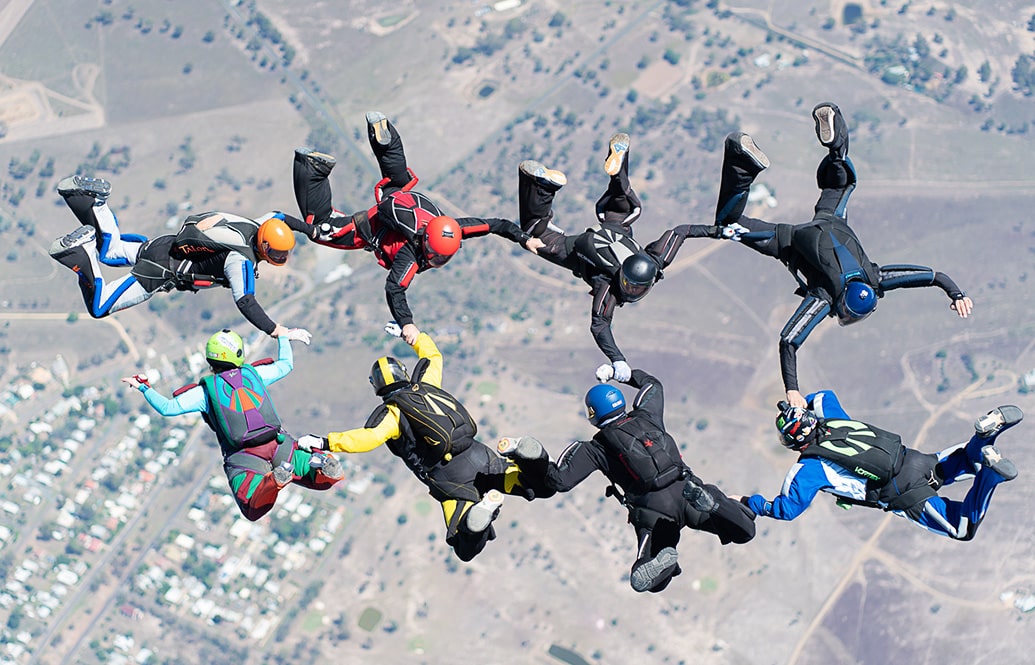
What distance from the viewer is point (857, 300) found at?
38.1m

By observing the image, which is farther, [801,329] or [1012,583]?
[1012,583]

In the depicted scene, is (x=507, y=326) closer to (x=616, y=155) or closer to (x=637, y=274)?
(x=616, y=155)

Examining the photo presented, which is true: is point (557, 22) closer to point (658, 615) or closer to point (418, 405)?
point (658, 615)

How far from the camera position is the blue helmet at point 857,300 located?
3803 centimetres

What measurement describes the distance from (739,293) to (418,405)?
399 ft

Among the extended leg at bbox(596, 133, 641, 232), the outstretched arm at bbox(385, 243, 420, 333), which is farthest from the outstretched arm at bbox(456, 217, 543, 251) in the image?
the extended leg at bbox(596, 133, 641, 232)

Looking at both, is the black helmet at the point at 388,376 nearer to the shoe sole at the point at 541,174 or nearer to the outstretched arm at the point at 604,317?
the outstretched arm at the point at 604,317

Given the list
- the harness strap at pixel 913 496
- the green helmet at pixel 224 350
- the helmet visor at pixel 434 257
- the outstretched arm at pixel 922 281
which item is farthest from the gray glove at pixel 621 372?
the green helmet at pixel 224 350

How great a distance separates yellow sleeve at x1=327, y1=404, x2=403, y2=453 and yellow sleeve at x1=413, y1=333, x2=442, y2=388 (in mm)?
1510

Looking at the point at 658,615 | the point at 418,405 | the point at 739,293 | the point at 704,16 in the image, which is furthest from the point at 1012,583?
the point at 418,405

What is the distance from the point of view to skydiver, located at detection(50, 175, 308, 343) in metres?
39.3

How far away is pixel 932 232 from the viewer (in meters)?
156

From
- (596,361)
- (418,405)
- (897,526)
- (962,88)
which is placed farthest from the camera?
(962,88)

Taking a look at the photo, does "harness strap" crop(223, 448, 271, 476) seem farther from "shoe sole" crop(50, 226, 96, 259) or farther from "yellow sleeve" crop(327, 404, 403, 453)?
"shoe sole" crop(50, 226, 96, 259)
